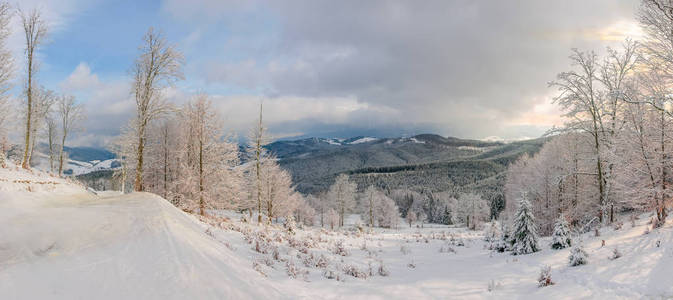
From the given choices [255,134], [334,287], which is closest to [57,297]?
[334,287]

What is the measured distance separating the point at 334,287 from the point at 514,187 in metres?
45.0

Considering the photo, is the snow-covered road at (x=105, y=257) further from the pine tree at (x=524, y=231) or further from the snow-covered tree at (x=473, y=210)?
the snow-covered tree at (x=473, y=210)

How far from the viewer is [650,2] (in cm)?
856

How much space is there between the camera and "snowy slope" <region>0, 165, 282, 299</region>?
13.3 feet

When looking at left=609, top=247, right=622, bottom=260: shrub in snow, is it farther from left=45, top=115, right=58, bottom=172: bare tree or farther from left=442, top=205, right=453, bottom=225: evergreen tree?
left=442, top=205, right=453, bottom=225: evergreen tree

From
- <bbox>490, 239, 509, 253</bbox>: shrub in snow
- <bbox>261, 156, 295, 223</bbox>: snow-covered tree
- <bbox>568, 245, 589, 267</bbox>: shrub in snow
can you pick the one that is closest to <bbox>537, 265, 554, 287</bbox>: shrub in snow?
<bbox>568, 245, 589, 267</bbox>: shrub in snow

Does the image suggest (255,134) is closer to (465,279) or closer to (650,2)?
(465,279)

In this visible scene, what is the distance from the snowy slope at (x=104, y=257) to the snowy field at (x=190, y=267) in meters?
0.02

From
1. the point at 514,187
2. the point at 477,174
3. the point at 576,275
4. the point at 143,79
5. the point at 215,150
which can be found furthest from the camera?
the point at 477,174

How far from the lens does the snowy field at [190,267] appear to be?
4.27 m

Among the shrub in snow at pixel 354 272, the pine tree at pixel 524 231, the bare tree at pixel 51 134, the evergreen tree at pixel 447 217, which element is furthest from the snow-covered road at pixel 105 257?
the evergreen tree at pixel 447 217

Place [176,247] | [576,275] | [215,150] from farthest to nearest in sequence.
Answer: [215,150]
[576,275]
[176,247]

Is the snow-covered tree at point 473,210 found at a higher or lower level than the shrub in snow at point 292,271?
lower

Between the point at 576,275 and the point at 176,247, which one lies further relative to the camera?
the point at 576,275
